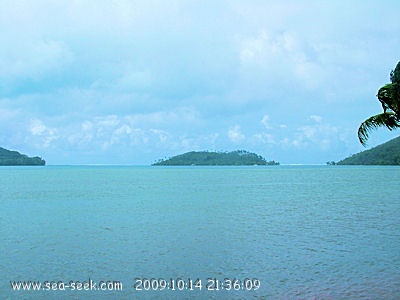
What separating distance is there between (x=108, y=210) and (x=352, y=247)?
2259 centimetres

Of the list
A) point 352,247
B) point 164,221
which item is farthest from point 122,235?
point 352,247

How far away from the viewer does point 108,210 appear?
37.7 metres

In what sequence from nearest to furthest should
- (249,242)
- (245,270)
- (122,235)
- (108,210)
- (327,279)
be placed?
1. (327,279)
2. (245,270)
3. (249,242)
4. (122,235)
5. (108,210)

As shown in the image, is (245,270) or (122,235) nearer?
(245,270)

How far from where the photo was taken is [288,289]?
1430 cm

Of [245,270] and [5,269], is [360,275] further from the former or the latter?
[5,269]

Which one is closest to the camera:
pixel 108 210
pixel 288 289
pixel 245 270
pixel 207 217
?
pixel 288 289
